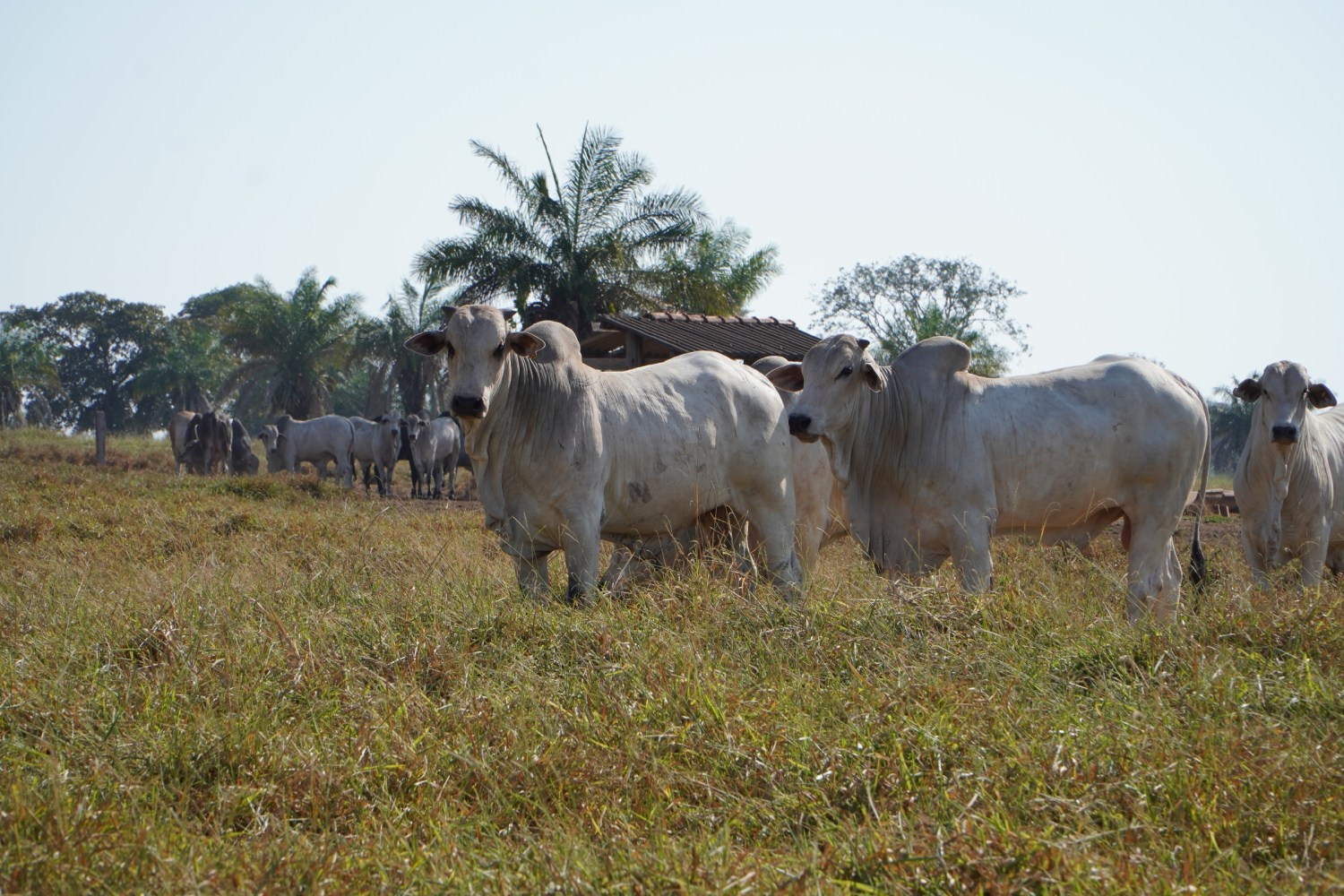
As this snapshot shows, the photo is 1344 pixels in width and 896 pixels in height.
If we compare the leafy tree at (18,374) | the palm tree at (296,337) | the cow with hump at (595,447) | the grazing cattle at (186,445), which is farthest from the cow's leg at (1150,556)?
the leafy tree at (18,374)

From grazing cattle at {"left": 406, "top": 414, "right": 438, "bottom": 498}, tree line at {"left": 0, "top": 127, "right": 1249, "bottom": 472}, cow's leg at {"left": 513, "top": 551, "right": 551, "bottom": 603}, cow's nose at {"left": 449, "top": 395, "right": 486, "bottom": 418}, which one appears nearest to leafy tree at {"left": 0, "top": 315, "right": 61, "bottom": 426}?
tree line at {"left": 0, "top": 127, "right": 1249, "bottom": 472}

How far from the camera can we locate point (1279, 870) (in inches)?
126

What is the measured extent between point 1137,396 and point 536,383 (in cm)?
338

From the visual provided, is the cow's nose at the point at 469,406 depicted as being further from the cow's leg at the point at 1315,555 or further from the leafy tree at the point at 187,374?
the leafy tree at the point at 187,374

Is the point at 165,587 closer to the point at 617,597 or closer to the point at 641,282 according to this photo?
the point at 617,597

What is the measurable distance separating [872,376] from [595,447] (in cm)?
157

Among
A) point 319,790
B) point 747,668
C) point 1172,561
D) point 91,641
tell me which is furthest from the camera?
point 1172,561

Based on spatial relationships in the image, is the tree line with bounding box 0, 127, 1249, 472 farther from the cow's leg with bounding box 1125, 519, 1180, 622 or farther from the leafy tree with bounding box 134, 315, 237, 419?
the cow's leg with bounding box 1125, 519, 1180, 622

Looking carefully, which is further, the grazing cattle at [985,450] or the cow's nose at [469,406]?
the grazing cattle at [985,450]

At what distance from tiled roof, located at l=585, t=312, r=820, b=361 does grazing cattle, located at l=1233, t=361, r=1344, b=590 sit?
7.03 metres

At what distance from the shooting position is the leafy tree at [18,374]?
49688 mm

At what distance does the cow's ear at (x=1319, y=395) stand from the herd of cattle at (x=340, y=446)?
60.0 feet

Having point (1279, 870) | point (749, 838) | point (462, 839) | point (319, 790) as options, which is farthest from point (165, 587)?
point (1279, 870)

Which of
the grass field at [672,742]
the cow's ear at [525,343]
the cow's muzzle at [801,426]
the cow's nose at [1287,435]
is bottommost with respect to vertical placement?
the grass field at [672,742]
